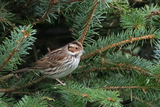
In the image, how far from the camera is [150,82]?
5.75ft

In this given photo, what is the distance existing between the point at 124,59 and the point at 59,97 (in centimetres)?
68

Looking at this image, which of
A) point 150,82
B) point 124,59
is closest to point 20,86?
point 124,59

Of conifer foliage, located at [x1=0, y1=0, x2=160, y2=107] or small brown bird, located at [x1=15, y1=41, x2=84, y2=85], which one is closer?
conifer foliage, located at [x1=0, y1=0, x2=160, y2=107]

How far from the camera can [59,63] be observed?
2.43m

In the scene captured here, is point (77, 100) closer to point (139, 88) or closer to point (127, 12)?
point (139, 88)

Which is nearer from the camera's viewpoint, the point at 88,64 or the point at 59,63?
the point at 88,64

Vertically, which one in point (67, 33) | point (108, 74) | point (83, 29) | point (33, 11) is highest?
point (33, 11)

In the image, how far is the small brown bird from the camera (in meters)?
2.25

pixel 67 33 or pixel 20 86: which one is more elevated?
pixel 67 33

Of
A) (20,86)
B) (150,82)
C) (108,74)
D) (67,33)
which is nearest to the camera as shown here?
(150,82)

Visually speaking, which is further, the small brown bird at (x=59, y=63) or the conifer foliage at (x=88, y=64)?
the small brown bird at (x=59, y=63)

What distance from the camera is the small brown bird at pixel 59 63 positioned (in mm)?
2246

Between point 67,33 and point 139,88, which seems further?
point 67,33

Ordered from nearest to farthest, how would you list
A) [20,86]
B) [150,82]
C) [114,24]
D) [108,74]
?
[150,82], [20,86], [108,74], [114,24]
